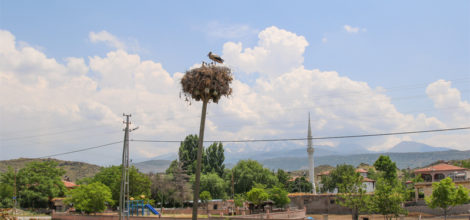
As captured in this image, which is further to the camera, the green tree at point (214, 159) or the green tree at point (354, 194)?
the green tree at point (214, 159)

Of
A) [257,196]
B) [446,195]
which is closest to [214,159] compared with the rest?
[257,196]

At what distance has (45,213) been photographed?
243 feet

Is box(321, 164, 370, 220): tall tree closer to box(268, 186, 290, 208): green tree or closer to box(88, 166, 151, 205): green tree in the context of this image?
box(268, 186, 290, 208): green tree

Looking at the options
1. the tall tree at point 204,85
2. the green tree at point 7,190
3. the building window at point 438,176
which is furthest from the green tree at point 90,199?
the building window at point 438,176

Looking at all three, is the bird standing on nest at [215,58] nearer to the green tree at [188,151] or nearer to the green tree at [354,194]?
the green tree at [354,194]

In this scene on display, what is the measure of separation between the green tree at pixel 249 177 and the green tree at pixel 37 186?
37.3 meters

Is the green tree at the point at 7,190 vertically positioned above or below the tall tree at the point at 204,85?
below

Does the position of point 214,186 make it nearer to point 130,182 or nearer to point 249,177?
point 249,177

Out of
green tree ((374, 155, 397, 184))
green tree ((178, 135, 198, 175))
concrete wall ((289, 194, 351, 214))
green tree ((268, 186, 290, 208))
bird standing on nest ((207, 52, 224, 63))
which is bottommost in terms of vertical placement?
concrete wall ((289, 194, 351, 214))

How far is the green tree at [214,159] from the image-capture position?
96000mm

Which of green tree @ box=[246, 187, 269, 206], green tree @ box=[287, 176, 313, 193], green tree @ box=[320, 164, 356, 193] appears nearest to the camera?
green tree @ box=[246, 187, 269, 206]

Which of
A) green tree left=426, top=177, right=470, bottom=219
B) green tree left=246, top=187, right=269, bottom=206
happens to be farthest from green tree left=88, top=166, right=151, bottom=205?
green tree left=426, top=177, right=470, bottom=219

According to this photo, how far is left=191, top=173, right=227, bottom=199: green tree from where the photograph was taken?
281ft

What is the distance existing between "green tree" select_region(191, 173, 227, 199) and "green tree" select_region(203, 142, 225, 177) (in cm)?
832
